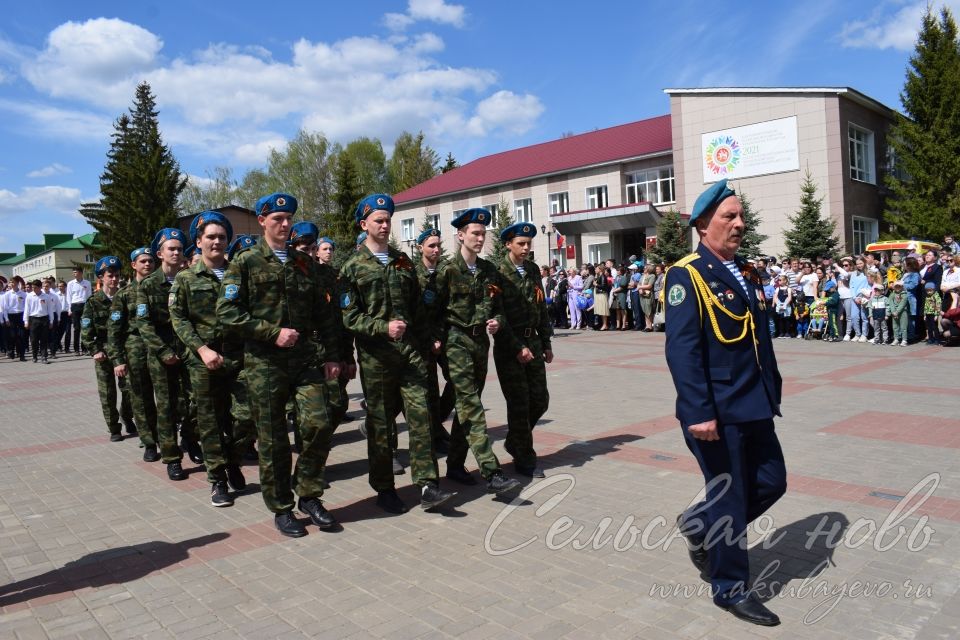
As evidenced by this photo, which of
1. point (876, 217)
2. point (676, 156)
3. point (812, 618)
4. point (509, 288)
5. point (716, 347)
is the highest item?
point (676, 156)

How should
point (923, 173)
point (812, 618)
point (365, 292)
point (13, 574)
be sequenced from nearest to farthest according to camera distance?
1. point (812, 618)
2. point (13, 574)
3. point (365, 292)
4. point (923, 173)

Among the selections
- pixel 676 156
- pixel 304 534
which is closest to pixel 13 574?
pixel 304 534

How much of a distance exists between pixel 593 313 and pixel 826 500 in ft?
61.0

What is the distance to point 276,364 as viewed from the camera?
4832 millimetres

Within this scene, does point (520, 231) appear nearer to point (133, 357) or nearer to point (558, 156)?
point (133, 357)

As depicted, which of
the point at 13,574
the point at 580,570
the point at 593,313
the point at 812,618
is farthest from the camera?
the point at 593,313

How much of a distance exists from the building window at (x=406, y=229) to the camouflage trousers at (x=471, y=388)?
48.2 m

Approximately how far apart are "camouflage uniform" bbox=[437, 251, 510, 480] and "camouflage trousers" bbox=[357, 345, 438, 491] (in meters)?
0.35

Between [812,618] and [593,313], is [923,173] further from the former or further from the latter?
[812,618]

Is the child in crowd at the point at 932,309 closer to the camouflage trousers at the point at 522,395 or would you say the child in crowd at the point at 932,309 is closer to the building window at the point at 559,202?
the camouflage trousers at the point at 522,395

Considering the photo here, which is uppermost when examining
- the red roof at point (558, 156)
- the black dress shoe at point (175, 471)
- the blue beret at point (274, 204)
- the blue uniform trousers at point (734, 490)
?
the red roof at point (558, 156)

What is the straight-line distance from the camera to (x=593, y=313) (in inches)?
930

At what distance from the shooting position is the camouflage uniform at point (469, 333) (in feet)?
18.1

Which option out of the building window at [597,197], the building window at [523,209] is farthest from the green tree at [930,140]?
the building window at [523,209]
